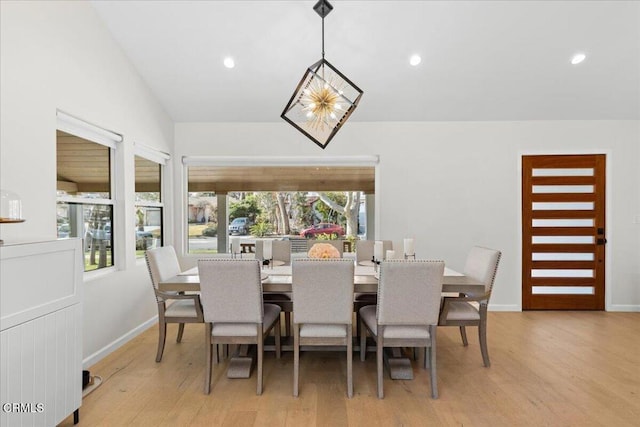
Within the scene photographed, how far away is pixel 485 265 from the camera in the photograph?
2998 millimetres

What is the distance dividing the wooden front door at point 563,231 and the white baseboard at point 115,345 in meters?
4.55

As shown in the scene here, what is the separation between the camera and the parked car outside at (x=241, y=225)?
494 centimetres

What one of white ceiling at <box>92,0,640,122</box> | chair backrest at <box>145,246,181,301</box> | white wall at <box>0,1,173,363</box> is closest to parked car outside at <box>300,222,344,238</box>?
white ceiling at <box>92,0,640,122</box>

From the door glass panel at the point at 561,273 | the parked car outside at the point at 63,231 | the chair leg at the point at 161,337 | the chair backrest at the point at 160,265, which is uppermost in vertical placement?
the parked car outside at the point at 63,231

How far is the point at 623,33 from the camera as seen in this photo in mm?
3436

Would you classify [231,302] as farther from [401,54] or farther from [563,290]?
[563,290]

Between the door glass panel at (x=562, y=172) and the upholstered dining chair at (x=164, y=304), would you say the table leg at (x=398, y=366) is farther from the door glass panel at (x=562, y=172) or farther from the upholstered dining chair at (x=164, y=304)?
the door glass panel at (x=562, y=172)

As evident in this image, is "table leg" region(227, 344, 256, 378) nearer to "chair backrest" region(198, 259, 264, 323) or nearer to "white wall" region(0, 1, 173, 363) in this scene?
"chair backrest" region(198, 259, 264, 323)

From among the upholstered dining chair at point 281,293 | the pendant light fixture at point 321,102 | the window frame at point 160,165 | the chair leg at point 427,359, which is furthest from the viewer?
the window frame at point 160,165

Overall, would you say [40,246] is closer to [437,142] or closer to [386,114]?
[386,114]

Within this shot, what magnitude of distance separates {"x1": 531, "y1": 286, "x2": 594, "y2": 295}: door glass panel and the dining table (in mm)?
2369

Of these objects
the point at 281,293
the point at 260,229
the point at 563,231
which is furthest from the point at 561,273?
the point at 260,229

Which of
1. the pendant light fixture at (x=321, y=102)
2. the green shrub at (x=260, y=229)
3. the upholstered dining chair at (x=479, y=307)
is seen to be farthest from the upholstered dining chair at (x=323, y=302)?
the green shrub at (x=260, y=229)

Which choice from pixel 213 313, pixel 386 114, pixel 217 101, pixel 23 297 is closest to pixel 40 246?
pixel 23 297
